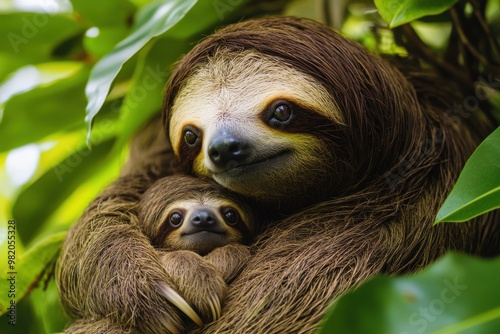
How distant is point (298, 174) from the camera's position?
10.5 ft

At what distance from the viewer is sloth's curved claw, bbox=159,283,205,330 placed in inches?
113

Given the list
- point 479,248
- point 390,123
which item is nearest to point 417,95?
point 390,123

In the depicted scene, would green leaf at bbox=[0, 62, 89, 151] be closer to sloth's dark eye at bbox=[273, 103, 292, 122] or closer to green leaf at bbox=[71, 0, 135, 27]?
green leaf at bbox=[71, 0, 135, 27]

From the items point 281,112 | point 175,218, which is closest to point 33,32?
point 175,218

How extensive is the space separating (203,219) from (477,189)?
1287 millimetres

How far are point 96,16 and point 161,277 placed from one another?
81.2 inches

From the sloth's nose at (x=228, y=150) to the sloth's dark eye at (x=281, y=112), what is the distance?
0.72 ft

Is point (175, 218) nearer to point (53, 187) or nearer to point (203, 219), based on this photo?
point (203, 219)

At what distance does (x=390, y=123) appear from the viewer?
3.28 meters

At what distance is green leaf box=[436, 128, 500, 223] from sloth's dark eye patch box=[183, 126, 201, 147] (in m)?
1.31

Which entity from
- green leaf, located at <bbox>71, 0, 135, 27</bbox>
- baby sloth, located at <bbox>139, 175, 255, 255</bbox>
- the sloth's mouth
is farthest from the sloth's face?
green leaf, located at <bbox>71, 0, 135, 27</bbox>

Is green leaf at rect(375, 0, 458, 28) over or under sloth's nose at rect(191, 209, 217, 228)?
over

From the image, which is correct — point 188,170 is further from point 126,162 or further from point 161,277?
Result: point 126,162

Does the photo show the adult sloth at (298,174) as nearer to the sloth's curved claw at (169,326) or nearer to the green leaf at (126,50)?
the sloth's curved claw at (169,326)
